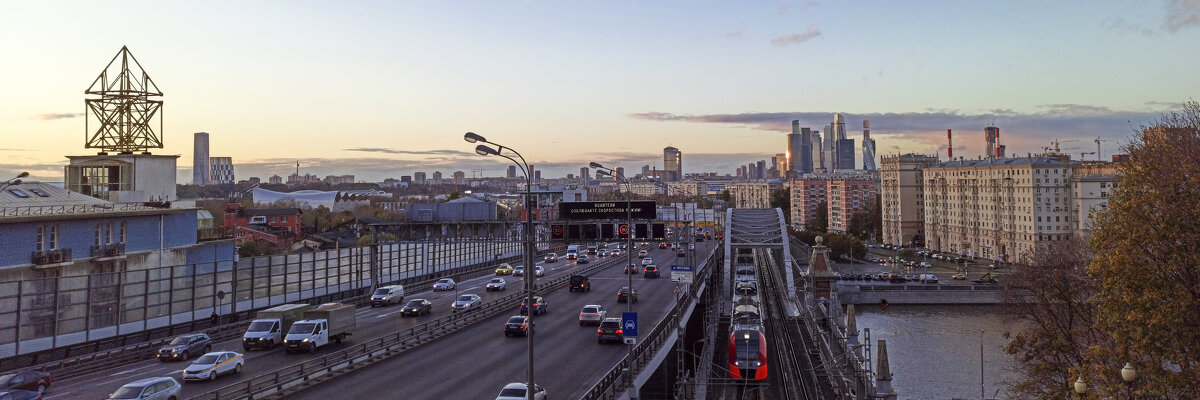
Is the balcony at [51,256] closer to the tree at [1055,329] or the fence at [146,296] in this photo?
the fence at [146,296]

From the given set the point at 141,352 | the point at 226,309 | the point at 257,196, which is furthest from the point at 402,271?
the point at 257,196

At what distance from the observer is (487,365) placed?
2825cm

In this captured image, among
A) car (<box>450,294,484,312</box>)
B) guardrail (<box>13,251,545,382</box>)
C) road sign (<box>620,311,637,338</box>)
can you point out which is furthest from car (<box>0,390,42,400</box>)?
car (<box>450,294,484,312</box>)

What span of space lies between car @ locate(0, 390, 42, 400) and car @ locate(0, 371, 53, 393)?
1.07 m

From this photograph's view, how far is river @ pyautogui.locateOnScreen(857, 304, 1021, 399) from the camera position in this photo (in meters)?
49.6

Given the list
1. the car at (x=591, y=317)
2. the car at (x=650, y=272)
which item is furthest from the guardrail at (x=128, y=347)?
the car at (x=650, y=272)

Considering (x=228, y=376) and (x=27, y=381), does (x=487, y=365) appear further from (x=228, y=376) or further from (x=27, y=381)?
(x=27, y=381)

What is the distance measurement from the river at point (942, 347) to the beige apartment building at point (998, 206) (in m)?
25.9

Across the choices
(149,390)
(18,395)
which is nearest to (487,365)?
(149,390)

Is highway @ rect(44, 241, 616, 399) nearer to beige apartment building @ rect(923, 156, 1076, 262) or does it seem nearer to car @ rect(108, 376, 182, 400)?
car @ rect(108, 376, 182, 400)

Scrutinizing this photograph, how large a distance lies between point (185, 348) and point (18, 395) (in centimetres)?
850

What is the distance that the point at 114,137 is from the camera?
55188 mm

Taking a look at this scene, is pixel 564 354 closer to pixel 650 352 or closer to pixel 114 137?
pixel 650 352

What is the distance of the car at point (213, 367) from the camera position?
2430 cm
